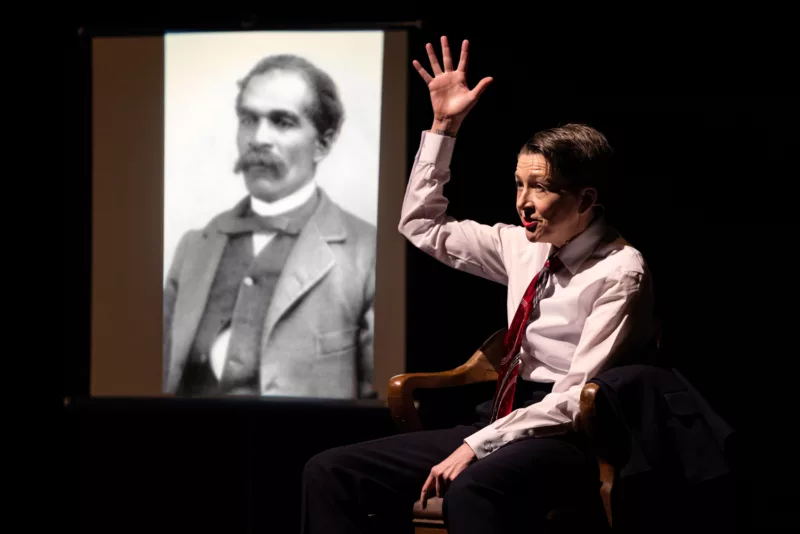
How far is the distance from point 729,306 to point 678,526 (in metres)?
1.14

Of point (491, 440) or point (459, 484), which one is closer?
point (459, 484)

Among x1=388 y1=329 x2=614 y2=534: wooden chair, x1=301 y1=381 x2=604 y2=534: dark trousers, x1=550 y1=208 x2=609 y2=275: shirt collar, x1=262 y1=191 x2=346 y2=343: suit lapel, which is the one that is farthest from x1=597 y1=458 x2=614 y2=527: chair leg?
x1=262 y1=191 x2=346 y2=343: suit lapel

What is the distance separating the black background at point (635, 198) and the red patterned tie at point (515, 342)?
30.5 inches

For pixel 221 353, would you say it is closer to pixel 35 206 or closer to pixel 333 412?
pixel 333 412

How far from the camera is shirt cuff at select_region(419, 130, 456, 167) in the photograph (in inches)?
118

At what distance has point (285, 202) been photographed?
3727 millimetres

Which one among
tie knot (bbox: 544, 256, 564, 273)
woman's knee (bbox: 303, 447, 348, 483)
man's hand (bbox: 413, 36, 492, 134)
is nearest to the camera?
woman's knee (bbox: 303, 447, 348, 483)

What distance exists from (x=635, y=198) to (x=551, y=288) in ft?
2.79

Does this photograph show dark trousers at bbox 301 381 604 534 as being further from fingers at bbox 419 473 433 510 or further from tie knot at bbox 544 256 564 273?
tie knot at bbox 544 256 564 273

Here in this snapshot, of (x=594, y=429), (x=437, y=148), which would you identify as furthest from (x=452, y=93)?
(x=594, y=429)

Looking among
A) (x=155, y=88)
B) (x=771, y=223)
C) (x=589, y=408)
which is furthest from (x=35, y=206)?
(x=771, y=223)

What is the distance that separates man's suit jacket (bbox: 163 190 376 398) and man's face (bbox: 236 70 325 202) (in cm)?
16

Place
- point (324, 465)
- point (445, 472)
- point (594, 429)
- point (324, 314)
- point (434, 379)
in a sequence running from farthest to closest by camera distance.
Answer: point (324, 314) < point (434, 379) < point (324, 465) < point (445, 472) < point (594, 429)

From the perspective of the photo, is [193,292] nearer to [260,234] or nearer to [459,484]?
[260,234]
